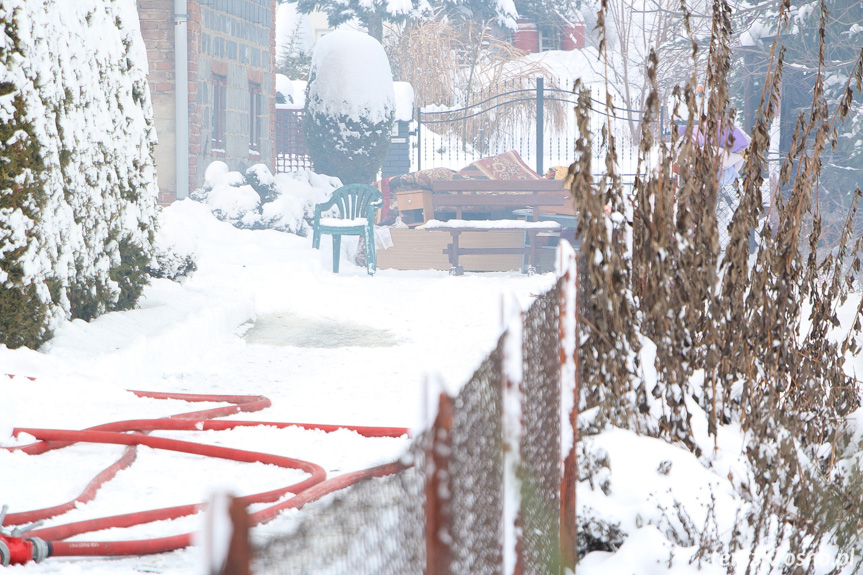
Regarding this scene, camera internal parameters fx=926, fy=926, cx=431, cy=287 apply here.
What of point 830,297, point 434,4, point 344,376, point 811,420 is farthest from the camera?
point 434,4

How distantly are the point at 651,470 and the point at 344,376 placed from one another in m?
2.81

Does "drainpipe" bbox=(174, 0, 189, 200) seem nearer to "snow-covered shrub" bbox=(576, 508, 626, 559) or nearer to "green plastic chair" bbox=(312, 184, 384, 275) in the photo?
"green plastic chair" bbox=(312, 184, 384, 275)

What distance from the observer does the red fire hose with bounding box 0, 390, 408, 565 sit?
2.38 metres

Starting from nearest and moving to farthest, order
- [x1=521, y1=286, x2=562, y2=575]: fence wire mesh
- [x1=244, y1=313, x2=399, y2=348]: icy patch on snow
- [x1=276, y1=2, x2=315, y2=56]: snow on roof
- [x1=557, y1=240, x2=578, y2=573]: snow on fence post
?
[x1=521, y1=286, x2=562, y2=575]: fence wire mesh, [x1=557, y1=240, x2=578, y2=573]: snow on fence post, [x1=244, y1=313, x2=399, y2=348]: icy patch on snow, [x1=276, y1=2, x2=315, y2=56]: snow on roof

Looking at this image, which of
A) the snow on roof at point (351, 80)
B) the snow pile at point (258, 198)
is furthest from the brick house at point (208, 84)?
the snow on roof at point (351, 80)

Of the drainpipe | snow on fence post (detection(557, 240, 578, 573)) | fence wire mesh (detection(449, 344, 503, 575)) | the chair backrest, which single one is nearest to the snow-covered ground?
fence wire mesh (detection(449, 344, 503, 575))

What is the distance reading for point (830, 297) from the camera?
11.5 feet

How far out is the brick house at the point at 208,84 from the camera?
14.3 meters

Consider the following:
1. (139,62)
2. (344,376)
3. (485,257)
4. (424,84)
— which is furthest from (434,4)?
(344,376)

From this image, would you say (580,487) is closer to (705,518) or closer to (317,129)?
(705,518)

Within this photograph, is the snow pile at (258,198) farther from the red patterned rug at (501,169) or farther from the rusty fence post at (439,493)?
the rusty fence post at (439,493)

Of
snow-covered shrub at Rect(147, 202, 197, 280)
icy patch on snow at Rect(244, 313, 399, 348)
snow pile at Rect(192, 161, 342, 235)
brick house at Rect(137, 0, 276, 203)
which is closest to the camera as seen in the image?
icy patch on snow at Rect(244, 313, 399, 348)

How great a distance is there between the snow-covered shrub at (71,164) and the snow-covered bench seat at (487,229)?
6.20m

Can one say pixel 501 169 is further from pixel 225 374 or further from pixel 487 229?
pixel 225 374
